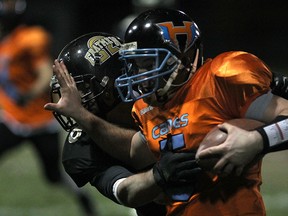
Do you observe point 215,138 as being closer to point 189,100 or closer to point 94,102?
point 189,100

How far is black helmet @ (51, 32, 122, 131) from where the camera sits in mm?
3561

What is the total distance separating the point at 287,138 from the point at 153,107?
2.04 feet

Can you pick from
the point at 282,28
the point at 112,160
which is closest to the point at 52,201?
the point at 112,160

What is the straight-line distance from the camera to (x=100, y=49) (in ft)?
11.9

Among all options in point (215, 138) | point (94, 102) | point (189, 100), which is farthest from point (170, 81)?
point (94, 102)

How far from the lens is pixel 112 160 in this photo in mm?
3578

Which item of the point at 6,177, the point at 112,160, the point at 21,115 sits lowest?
the point at 6,177

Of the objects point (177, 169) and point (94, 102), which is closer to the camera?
point (177, 169)

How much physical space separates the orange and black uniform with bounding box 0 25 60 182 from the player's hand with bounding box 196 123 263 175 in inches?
154

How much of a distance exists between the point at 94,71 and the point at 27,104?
11.9 feet

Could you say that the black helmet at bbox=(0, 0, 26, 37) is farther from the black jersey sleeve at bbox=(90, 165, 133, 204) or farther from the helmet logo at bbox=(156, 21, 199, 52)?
the helmet logo at bbox=(156, 21, 199, 52)

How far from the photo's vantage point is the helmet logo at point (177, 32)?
318 cm

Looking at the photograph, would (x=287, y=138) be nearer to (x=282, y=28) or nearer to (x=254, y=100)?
(x=254, y=100)

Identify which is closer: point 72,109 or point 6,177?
point 72,109
